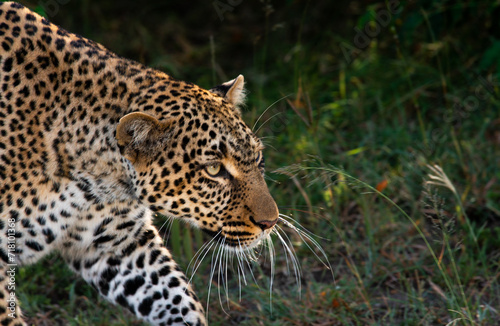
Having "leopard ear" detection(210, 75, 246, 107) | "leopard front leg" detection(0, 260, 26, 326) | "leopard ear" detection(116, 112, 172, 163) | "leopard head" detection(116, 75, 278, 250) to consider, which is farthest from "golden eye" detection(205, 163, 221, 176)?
"leopard front leg" detection(0, 260, 26, 326)

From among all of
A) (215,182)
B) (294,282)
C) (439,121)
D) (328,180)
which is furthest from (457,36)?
(215,182)

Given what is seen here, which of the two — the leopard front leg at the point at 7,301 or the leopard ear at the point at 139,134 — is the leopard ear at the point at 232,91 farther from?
the leopard front leg at the point at 7,301

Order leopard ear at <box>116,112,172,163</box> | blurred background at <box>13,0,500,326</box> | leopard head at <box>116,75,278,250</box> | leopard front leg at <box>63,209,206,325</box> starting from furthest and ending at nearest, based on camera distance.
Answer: blurred background at <box>13,0,500,326</box> < leopard front leg at <box>63,209,206,325</box> < leopard head at <box>116,75,278,250</box> < leopard ear at <box>116,112,172,163</box>

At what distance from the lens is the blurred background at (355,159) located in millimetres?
5047

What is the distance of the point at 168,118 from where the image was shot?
406 cm

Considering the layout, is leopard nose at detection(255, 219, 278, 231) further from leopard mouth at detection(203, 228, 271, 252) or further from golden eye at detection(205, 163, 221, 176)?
golden eye at detection(205, 163, 221, 176)

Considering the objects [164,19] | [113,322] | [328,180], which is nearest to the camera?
[113,322]

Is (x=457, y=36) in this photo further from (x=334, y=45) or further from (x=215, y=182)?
(x=215, y=182)

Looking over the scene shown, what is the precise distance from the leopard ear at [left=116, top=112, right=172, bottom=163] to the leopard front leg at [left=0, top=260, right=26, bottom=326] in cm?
96

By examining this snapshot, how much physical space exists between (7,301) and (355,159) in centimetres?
369

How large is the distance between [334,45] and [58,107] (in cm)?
497

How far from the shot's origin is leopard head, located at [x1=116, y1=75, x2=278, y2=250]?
13.3 feet

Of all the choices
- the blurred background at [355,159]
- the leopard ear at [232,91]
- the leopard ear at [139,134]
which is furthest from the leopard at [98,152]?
the blurred background at [355,159]

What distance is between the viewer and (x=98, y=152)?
4.17 metres
